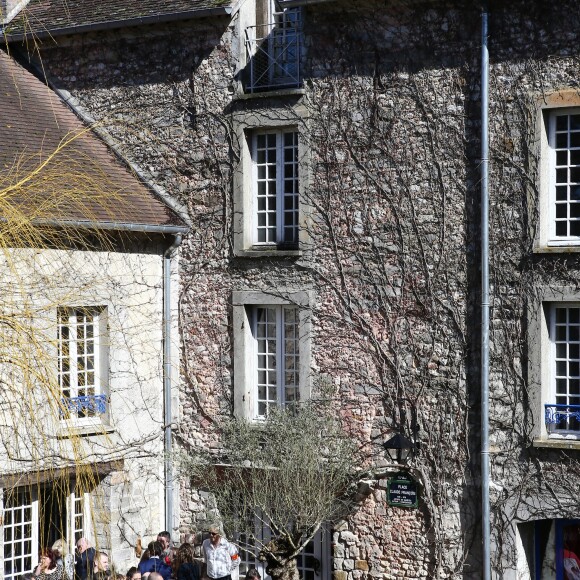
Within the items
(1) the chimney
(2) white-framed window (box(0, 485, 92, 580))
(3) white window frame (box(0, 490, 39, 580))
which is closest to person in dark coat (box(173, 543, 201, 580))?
(2) white-framed window (box(0, 485, 92, 580))

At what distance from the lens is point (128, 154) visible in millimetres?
15711

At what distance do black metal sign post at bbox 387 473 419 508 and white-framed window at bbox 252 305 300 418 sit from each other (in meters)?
1.62

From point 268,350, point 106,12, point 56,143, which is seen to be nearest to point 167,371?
point 268,350

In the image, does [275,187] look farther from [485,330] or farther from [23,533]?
[23,533]

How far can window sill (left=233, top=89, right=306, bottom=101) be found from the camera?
14.2m

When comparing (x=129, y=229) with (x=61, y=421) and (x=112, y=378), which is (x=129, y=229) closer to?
(x=112, y=378)

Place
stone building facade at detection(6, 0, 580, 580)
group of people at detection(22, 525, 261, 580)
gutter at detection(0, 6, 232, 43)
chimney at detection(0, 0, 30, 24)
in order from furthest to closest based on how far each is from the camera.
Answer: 1. chimney at detection(0, 0, 30, 24)
2. gutter at detection(0, 6, 232, 43)
3. stone building facade at detection(6, 0, 580, 580)
4. group of people at detection(22, 525, 261, 580)

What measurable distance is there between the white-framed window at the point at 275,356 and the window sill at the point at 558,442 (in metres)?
3.10

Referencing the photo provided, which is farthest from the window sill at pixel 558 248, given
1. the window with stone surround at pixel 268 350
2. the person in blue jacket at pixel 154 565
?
the person in blue jacket at pixel 154 565

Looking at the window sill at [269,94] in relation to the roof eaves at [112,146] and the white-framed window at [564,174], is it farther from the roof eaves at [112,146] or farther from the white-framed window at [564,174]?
the white-framed window at [564,174]

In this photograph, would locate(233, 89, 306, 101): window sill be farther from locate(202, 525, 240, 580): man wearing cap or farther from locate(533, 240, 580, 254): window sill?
locate(202, 525, 240, 580): man wearing cap

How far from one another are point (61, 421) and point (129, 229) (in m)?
8.00

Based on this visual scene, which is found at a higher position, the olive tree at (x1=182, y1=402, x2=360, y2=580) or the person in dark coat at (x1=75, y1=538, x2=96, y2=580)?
the olive tree at (x1=182, y1=402, x2=360, y2=580)

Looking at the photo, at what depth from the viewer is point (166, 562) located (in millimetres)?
13531
